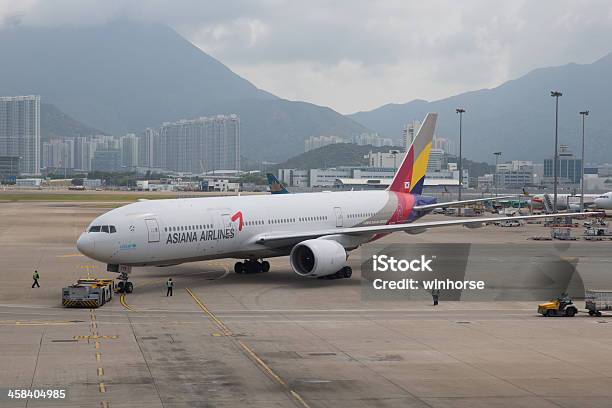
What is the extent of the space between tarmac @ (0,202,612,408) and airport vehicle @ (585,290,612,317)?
654 mm

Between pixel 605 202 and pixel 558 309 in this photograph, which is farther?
pixel 605 202

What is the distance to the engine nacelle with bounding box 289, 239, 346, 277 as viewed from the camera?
49.3 m

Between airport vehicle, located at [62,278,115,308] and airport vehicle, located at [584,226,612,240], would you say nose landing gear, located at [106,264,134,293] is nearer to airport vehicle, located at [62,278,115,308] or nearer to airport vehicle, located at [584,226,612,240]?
airport vehicle, located at [62,278,115,308]

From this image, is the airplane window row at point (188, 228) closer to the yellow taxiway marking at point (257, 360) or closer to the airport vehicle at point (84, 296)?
the yellow taxiway marking at point (257, 360)

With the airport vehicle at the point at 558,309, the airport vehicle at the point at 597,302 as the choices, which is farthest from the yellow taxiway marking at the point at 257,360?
the airport vehicle at the point at 597,302

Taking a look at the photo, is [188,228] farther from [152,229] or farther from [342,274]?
[342,274]

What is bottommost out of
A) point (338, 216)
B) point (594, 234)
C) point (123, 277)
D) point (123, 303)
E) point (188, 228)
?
point (123, 303)

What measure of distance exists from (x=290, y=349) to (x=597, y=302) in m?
18.2

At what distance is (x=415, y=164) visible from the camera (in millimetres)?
66125

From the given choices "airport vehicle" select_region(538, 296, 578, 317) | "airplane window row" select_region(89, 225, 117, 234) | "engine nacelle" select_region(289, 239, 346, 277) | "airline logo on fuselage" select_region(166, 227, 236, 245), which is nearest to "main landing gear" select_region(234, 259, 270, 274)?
"airline logo on fuselage" select_region(166, 227, 236, 245)

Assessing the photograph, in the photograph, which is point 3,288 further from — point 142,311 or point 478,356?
point 478,356

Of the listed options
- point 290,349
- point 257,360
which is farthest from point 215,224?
point 257,360

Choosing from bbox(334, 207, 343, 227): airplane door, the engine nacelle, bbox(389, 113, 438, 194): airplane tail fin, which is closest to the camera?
the engine nacelle

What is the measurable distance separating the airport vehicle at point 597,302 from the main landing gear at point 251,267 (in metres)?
20.2
